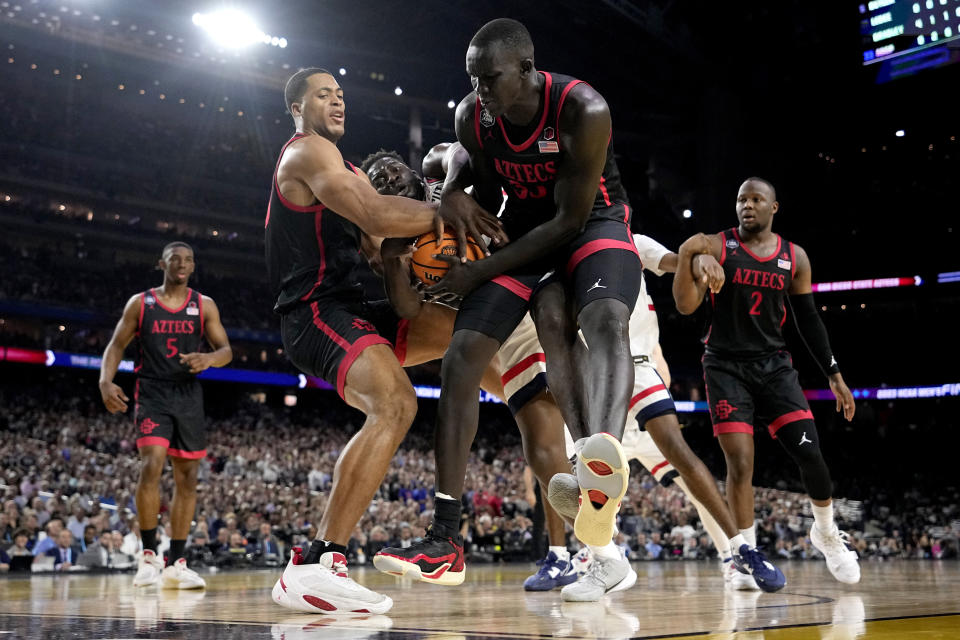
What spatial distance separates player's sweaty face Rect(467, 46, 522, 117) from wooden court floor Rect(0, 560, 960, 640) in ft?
5.95

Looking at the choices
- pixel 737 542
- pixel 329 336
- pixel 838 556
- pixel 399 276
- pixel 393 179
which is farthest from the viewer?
pixel 838 556

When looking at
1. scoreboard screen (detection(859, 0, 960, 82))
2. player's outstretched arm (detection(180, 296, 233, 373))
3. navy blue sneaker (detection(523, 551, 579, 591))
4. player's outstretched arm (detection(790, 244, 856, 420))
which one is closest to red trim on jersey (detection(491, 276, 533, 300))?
navy blue sneaker (detection(523, 551, 579, 591))

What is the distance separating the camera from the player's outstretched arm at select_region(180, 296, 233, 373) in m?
6.15

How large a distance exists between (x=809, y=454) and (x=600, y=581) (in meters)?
2.20

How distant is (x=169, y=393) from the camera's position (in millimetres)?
6371

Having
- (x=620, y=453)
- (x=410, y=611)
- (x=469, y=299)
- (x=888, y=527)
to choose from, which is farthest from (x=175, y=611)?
(x=888, y=527)

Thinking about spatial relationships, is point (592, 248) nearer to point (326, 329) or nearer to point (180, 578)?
point (326, 329)

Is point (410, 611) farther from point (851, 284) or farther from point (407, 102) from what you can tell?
point (407, 102)

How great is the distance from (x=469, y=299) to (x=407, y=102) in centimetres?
2605

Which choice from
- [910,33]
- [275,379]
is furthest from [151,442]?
[275,379]

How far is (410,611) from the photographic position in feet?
11.4

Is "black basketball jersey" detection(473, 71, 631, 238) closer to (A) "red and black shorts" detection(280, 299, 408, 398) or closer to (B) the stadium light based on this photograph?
(A) "red and black shorts" detection(280, 299, 408, 398)

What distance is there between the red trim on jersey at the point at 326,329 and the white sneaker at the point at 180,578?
112 inches

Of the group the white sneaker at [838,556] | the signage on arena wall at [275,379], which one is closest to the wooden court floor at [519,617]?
the white sneaker at [838,556]
